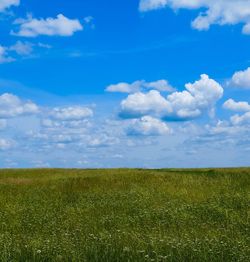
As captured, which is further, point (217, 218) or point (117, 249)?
point (217, 218)

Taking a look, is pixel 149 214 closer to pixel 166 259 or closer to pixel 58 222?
pixel 58 222

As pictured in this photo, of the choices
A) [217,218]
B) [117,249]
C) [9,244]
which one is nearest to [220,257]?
[117,249]

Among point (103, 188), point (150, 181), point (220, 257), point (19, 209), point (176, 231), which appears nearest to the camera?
point (220, 257)

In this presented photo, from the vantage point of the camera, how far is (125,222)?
54.2 feet

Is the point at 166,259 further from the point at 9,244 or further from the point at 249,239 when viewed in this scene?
the point at 9,244

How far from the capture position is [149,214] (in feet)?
55.8

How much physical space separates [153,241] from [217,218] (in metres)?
6.51

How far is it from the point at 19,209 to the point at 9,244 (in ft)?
32.3

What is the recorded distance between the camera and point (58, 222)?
16.9 m

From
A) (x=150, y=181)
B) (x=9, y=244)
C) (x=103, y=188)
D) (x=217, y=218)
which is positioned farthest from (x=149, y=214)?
(x=150, y=181)

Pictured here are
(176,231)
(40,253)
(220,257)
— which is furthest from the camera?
(176,231)

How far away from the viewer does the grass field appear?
10289 mm

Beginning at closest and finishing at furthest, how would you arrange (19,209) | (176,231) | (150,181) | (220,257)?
(220,257) < (176,231) < (19,209) < (150,181)

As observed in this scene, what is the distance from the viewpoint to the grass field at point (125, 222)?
33.8 ft
